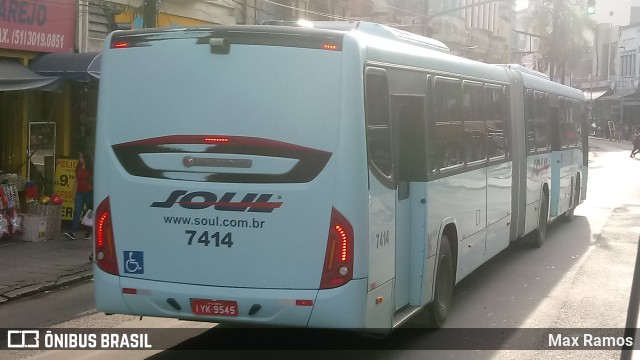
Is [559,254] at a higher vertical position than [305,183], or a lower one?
lower

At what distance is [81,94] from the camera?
19141mm

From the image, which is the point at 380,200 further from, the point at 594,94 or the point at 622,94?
the point at 594,94

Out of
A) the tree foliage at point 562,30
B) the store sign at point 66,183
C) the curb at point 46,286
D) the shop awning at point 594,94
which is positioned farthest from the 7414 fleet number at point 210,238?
the shop awning at point 594,94

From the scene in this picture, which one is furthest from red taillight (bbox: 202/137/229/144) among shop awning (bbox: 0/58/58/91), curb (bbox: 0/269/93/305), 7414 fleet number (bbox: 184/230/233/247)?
shop awning (bbox: 0/58/58/91)

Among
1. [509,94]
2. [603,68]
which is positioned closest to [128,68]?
[509,94]

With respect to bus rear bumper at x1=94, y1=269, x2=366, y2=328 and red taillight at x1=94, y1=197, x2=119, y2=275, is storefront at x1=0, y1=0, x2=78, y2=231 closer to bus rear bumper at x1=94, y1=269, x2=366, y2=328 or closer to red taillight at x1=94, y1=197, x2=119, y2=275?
red taillight at x1=94, y1=197, x2=119, y2=275

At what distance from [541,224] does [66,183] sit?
9.00 metres

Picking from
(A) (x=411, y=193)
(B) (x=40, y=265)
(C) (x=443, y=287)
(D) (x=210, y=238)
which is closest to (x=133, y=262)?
(D) (x=210, y=238)

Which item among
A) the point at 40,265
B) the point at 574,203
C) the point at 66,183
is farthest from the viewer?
the point at 574,203

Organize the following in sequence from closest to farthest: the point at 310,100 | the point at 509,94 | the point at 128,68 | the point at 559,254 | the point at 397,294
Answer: the point at 310,100 → the point at 128,68 → the point at 397,294 → the point at 509,94 → the point at 559,254

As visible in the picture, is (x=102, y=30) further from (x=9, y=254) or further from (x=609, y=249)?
(x=609, y=249)

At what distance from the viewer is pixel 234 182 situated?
291 inches

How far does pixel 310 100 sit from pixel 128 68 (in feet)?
5.47

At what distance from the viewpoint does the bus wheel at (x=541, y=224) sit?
664 inches
